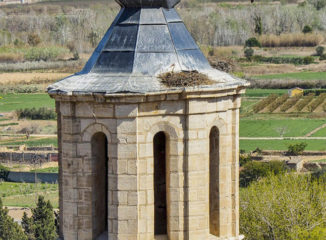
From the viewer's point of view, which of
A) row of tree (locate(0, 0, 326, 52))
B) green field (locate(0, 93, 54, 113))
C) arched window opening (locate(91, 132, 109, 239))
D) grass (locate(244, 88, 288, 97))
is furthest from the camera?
row of tree (locate(0, 0, 326, 52))

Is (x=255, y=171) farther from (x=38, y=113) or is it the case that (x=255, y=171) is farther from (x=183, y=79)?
(x=183, y=79)

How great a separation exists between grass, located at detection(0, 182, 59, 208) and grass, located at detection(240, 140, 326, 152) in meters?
20.1

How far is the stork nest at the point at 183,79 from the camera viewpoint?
1247 cm

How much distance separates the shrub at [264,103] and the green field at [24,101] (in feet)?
76.3

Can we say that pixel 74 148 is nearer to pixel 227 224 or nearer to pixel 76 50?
pixel 227 224

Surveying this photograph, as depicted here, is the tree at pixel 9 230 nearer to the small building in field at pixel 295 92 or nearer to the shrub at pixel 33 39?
the small building in field at pixel 295 92

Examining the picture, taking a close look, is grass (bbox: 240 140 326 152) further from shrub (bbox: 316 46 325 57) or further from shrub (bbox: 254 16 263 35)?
shrub (bbox: 254 16 263 35)

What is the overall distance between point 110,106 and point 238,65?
4779 inches

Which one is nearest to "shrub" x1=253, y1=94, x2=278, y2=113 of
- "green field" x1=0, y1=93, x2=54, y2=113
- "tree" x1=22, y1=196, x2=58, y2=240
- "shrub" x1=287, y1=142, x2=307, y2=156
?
"shrub" x1=287, y1=142, x2=307, y2=156

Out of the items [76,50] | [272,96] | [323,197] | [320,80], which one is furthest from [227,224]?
[76,50]

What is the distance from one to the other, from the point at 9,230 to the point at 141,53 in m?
42.6

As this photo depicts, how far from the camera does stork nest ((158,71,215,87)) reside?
12.5 m

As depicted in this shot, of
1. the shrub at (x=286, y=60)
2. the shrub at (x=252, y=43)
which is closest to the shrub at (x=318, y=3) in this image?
the shrub at (x=252, y=43)

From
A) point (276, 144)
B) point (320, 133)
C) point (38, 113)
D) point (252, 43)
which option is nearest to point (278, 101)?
point (320, 133)
